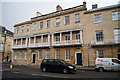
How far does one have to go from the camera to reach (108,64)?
15.2 m

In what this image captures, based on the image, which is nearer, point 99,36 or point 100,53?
point 100,53

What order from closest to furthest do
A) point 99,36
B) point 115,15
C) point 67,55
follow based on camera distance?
point 115,15 < point 99,36 < point 67,55

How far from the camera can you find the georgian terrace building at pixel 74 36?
1877 cm

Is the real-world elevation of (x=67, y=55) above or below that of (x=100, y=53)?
below

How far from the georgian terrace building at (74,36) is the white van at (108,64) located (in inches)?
126

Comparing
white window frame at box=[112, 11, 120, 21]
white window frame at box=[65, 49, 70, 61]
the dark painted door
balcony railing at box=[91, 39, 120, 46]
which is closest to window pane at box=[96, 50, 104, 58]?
balcony railing at box=[91, 39, 120, 46]

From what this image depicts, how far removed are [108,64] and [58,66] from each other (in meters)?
6.83

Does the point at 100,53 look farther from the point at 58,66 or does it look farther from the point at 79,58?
the point at 58,66

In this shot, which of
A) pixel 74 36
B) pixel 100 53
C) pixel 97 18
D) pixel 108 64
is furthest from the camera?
pixel 74 36

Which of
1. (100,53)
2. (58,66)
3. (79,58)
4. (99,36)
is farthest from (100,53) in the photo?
(58,66)

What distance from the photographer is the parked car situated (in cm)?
1346

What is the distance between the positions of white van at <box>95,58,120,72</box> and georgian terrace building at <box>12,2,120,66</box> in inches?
126

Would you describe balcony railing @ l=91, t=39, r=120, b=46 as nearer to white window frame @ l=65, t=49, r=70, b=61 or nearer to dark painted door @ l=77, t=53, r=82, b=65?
dark painted door @ l=77, t=53, r=82, b=65

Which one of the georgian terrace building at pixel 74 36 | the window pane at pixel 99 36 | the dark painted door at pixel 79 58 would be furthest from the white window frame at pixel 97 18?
the dark painted door at pixel 79 58
